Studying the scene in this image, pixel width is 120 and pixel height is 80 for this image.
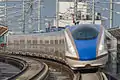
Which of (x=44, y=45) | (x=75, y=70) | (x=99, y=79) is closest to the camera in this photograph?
(x=99, y=79)

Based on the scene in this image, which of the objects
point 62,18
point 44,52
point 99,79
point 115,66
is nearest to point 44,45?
point 44,52

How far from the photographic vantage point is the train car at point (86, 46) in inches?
794

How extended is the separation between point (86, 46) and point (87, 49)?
0.81 feet

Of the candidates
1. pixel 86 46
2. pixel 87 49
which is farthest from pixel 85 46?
pixel 87 49

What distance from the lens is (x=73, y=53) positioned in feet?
68.1

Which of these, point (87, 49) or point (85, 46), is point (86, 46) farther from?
point (87, 49)

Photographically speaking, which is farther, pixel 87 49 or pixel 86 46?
pixel 86 46

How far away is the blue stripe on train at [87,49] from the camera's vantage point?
20.1 meters

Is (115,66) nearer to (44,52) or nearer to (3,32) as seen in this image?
(44,52)

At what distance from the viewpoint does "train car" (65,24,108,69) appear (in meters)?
20.2

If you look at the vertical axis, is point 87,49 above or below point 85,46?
below

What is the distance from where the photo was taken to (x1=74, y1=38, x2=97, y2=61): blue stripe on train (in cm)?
2009

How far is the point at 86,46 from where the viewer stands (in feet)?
66.9

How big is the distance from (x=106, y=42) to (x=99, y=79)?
353 centimetres
